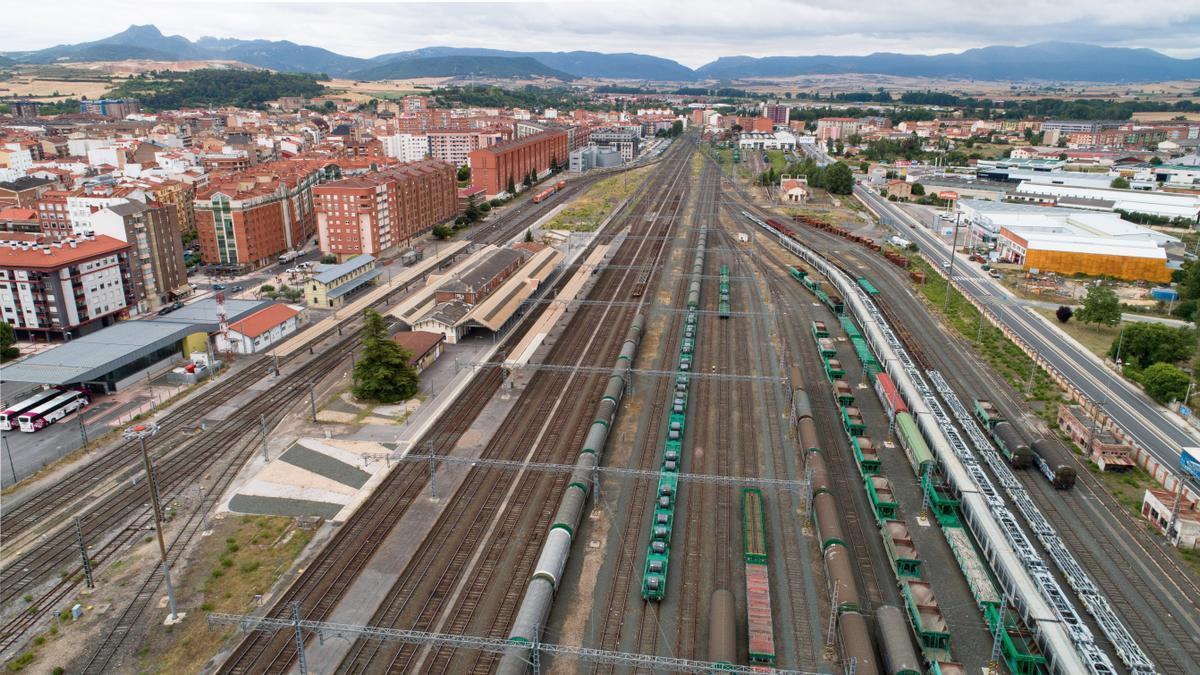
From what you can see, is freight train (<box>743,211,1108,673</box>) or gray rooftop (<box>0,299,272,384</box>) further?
gray rooftop (<box>0,299,272,384</box>)

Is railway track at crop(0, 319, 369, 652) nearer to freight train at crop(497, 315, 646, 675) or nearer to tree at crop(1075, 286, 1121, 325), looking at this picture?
freight train at crop(497, 315, 646, 675)

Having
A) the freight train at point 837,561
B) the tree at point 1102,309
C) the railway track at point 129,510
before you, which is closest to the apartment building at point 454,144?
the railway track at point 129,510

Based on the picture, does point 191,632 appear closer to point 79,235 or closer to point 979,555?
point 979,555

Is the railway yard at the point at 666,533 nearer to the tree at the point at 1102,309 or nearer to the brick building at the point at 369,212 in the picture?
the tree at the point at 1102,309

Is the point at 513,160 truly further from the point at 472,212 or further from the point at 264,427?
the point at 264,427

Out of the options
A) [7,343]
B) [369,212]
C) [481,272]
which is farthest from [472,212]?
[7,343]

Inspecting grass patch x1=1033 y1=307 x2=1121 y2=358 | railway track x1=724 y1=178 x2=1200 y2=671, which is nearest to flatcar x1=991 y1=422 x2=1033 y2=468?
railway track x1=724 y1=178 x2=1200 y2=671

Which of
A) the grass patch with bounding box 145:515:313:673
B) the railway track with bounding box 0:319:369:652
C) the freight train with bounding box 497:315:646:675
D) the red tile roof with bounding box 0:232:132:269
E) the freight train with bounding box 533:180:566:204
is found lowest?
the railway track with bounding box 0:319:369:652
